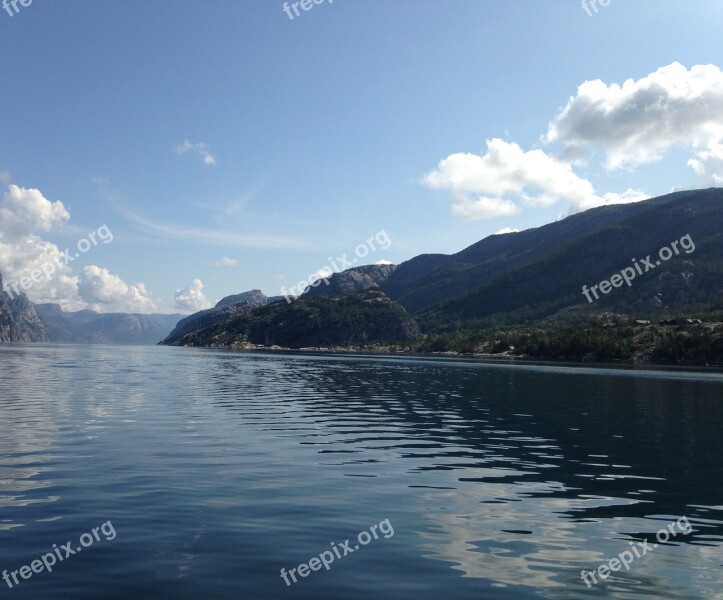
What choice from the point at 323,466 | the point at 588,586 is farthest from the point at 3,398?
the point at 588,586

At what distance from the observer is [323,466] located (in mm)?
35281

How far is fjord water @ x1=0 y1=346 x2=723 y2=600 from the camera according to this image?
18.2 meters

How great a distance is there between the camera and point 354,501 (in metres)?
27.4

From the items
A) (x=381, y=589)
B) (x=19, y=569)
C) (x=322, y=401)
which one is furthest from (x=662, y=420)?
(x=19, y=569)

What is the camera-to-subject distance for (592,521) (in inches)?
996

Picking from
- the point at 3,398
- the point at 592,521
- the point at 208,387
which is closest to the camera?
the point at 592,521

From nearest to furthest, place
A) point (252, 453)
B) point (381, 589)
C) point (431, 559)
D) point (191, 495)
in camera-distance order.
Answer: point (381, 589) < point (431, 559) < point (191, 495) < point (252, 453)

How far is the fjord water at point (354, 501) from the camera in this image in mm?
18188

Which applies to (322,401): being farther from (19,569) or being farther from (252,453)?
(19,569)

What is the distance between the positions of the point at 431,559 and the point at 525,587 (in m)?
3.47

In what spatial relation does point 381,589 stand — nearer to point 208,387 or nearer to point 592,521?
point 592,521

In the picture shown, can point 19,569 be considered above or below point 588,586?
above

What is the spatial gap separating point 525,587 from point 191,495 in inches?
645

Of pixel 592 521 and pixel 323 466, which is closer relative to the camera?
pixel 592 521
